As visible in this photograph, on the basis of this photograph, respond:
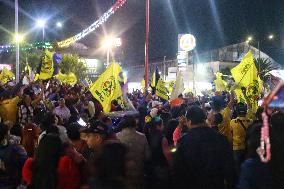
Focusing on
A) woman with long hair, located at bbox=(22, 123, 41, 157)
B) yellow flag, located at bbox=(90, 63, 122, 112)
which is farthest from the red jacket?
yellow flag, located at bbox=(90, 63, 122, 112)

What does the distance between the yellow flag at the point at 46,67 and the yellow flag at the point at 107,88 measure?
5146mm

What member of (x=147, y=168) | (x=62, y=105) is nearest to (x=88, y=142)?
(x=147, y=168)

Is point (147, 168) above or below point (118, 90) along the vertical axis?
below

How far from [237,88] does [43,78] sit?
676cm

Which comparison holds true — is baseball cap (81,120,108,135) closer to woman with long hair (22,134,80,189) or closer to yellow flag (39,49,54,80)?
woman with long hair (22,134,80,189)

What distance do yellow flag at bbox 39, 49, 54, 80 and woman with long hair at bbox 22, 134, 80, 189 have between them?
9371 millimetres

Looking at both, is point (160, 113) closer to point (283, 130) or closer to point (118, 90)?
point (118, 90)

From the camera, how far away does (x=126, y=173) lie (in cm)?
308

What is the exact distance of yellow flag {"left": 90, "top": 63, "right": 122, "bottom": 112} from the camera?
9.07 metres

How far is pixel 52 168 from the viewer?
4.64 metres

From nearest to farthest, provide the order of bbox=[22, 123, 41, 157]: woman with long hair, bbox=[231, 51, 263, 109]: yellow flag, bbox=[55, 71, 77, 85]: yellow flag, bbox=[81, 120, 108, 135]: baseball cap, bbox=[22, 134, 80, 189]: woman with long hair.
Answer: bbox=[22, 134, 80, 189]: woman with long hair < bbox=[81, 120, 108, 135]: baseball cap < bbox=[22, 123, 41, 157]: woman with long hair < bbox=[231, 51, 263, 109]: yellow flag < bbox=[55, 71, 77, 85]: yellow flag

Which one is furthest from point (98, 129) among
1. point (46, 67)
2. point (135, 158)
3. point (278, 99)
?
point (46, 67)

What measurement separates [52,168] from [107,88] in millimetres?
4674

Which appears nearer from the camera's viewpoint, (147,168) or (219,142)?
(219,142)
